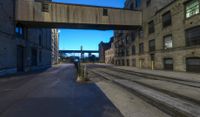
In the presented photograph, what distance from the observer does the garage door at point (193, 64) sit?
728 inches

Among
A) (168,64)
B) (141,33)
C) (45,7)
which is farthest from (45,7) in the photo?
(168,64)

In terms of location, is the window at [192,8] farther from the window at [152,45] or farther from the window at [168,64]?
the window at [152,45]

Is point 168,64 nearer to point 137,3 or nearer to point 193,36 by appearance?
point 193,36

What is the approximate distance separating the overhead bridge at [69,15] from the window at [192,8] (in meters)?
11.2

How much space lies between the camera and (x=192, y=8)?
64.1 feet

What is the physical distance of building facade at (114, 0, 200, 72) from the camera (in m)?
19.2

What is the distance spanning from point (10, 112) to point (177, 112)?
532 cm

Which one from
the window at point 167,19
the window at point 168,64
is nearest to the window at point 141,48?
the window at point 168,64

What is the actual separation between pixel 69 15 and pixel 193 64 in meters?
19.1

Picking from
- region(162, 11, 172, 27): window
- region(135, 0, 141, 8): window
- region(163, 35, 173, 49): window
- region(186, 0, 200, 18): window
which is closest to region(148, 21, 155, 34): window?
region(162, 11, 172, 27): window

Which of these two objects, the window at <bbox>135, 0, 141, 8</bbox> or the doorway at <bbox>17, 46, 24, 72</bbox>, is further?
the window at <bbox>135, 0, 141, 8</bbox>

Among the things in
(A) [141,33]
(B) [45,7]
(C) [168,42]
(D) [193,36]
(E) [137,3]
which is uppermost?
(E) [137,3]

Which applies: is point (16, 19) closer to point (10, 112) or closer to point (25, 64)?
point (25, 64)

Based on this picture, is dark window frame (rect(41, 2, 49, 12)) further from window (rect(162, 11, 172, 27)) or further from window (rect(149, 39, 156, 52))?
window (rect(149, 39, 156, 52))
